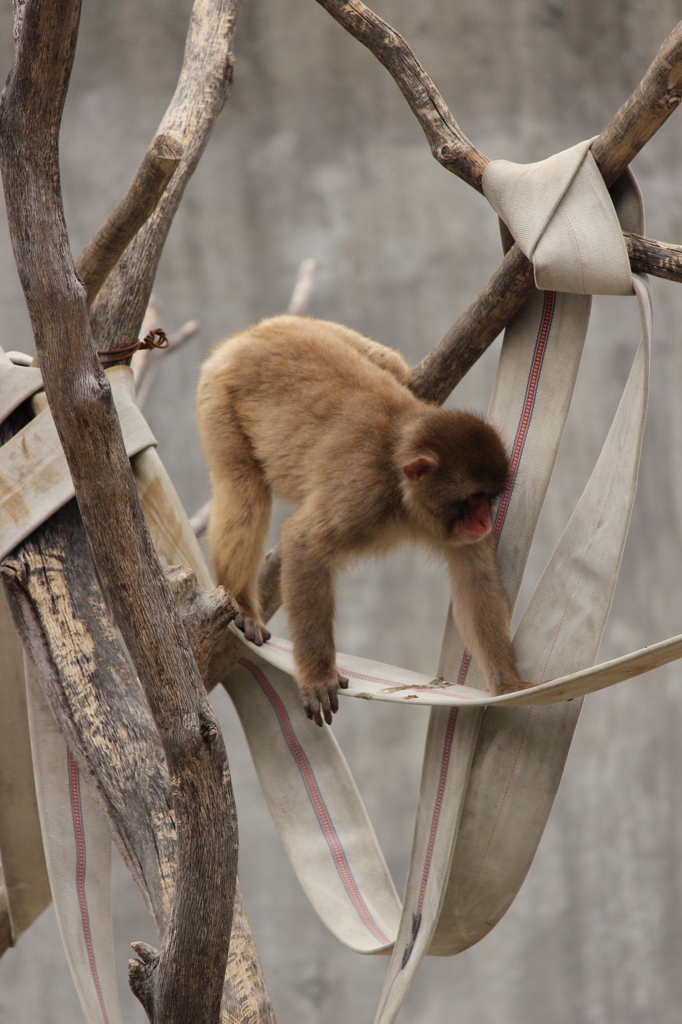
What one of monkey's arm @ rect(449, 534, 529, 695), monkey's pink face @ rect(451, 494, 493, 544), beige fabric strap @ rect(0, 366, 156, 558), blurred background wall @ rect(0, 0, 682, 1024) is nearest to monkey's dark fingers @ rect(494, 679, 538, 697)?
monkey's arm @ rect(449, 534, 529, 695)

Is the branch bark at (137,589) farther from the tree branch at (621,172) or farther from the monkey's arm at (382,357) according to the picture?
the monkey's arm at (382,357)

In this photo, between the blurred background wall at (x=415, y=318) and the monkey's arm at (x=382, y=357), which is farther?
the blurred background wall at (x=415, y=318)

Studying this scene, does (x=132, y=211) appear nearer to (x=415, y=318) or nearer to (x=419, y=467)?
(x=419, y=467)

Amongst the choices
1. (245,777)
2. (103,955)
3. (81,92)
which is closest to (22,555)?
(103,955)

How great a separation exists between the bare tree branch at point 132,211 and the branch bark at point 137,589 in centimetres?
62

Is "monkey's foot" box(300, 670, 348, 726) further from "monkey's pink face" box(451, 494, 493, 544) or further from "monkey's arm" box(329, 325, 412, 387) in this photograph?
"monkey's arm" box(329, 325, 412, 387)

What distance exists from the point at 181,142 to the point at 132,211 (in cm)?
69

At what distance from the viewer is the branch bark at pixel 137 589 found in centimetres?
129

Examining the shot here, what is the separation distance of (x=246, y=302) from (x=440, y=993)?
14.5 feet

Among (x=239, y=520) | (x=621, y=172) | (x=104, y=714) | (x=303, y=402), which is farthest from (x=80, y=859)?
(x=621, y=172)

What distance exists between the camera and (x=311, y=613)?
2.25 metres

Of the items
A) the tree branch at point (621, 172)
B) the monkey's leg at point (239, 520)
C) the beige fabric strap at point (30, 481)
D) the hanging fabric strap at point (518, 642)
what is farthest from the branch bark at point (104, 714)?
the tree branch at point (621, 172)

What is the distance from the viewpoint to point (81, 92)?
6035 millimetres

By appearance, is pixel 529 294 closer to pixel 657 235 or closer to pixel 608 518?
pixel 608 518
